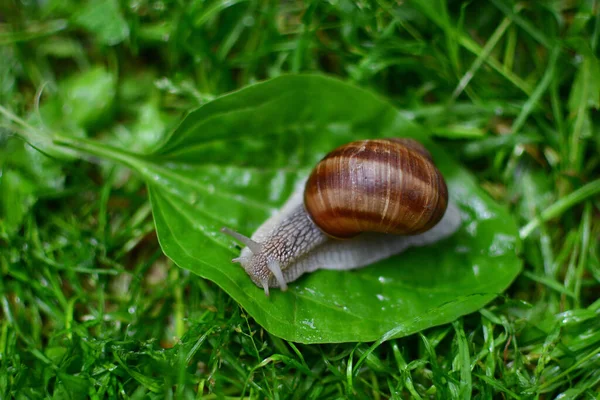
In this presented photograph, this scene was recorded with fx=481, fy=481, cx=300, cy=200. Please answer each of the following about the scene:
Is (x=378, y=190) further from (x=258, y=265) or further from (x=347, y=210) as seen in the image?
(x=258, y=265)

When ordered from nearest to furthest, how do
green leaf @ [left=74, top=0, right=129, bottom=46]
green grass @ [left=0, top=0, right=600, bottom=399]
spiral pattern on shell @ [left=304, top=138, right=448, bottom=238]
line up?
1. spiral pattern on shell @ [left=304, top=138, right=448, bottom=238]
2. green grass @ [left=0, top=0, right=600, bottom=399]
3. green leaf @ [left=74, top=0, right=129, bottom=46]

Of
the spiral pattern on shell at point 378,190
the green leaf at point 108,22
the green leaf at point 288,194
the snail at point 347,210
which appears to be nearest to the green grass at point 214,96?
the green leaf at point 108,22

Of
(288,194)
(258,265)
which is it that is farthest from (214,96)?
(258,265)


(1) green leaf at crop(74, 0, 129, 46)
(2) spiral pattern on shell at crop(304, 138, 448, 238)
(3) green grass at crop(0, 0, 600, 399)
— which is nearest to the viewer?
(2) spiral pattern on shell at crop(304, 138, 448, 238)

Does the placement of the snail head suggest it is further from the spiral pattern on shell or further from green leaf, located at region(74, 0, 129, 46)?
green leaf, located at region(74, 0, 129, 46)

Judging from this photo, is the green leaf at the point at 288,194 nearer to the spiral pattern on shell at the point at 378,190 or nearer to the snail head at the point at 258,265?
the snail head at the point at 258,265

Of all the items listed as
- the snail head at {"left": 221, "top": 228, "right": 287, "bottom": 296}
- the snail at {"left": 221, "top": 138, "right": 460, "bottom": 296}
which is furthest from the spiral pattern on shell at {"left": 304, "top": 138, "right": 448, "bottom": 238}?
the snail head at {"left": 221, "top": 228, "right": 287, "bottom": 296}

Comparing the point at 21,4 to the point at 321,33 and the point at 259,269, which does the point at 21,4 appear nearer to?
the point at 321,33

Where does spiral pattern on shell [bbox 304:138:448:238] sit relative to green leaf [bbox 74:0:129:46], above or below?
below
